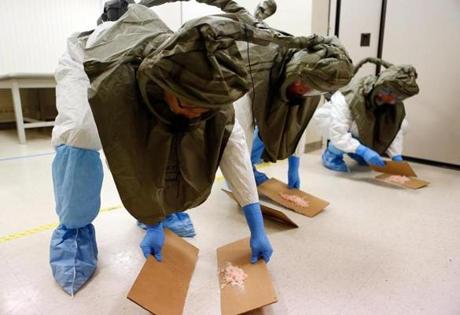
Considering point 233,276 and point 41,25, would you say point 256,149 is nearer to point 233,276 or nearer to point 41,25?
point 233,276

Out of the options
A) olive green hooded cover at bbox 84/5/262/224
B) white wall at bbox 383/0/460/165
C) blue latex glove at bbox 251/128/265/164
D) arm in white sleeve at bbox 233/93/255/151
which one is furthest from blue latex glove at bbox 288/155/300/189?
white wall at bbox 383/0/460/165

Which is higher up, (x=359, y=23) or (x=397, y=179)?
(x=359, y=23)

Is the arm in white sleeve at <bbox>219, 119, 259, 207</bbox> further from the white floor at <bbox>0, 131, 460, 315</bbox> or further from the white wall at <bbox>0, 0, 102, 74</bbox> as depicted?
the white wall at <bbox>0, 0, 102, 74</bbox>

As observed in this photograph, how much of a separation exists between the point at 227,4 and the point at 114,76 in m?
0.36

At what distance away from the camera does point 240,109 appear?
4.37ft

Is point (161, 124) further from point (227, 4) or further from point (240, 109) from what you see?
point (240, 109)

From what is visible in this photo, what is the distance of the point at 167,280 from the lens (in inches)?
35.9

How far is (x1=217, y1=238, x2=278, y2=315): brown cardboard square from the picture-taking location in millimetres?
850

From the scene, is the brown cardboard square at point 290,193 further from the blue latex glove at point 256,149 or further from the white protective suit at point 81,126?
the white protective suit at point 81,126

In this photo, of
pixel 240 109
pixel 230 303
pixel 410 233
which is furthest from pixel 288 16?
pixel 230 303

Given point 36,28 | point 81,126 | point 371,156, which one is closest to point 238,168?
point 81,126

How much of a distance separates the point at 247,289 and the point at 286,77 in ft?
2.62

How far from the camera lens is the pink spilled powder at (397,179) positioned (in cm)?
196

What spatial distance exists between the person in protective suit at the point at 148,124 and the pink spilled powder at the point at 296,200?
2.08 ft
